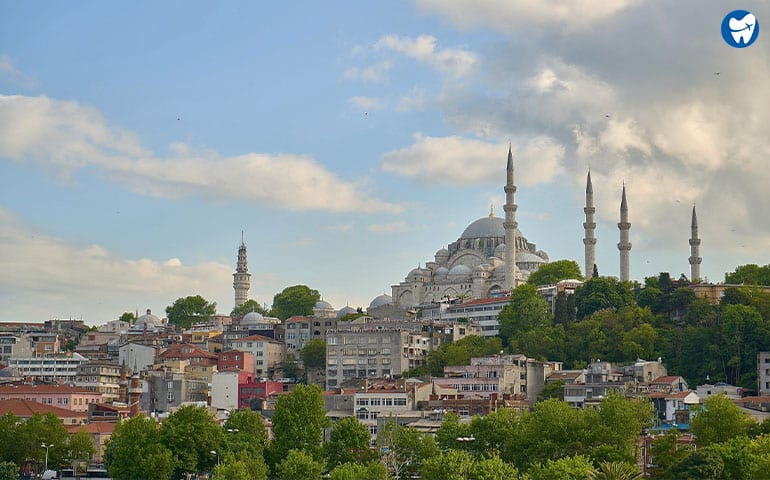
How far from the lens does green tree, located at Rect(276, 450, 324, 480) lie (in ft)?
170

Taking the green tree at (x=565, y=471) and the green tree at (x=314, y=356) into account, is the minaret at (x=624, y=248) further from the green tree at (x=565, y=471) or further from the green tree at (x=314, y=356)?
the green tree at (x=565, y=471)

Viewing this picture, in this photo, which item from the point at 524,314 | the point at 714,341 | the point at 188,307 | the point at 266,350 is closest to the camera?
the point at 714,341

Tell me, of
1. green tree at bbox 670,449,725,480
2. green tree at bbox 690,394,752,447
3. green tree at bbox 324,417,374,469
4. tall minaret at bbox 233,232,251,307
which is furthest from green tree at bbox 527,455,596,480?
tall minaret at bbox 233,232,251,307

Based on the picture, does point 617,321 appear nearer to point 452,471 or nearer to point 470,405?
point 470,405

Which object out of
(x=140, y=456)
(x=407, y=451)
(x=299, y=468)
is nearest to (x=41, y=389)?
(x=140, y=456)

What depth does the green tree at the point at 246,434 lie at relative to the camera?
56.9 metres

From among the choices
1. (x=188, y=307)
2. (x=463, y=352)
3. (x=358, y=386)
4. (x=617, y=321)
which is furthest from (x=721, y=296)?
(x=188, y=307)

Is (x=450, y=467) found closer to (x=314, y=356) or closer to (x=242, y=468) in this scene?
(x=242, y=468)

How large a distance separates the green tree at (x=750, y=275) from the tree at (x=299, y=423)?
129 feet

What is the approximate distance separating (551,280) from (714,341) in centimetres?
2693

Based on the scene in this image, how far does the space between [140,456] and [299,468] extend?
732 centimetres

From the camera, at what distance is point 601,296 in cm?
8488

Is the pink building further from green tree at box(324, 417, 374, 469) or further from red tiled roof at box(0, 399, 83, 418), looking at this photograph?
green tree at box(324, 417, 374, 469)

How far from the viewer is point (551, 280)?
10081 centimetres
